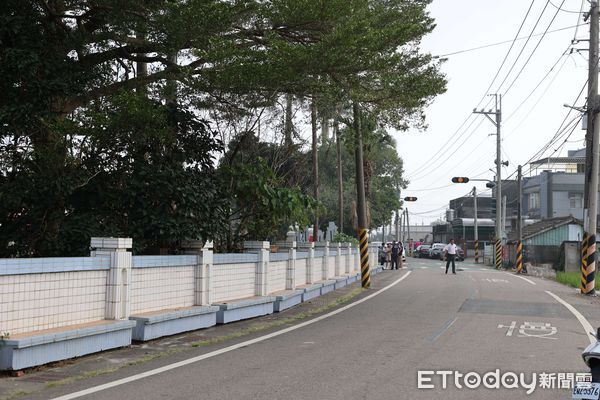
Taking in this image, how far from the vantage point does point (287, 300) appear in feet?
56.3

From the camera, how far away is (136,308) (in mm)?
11211

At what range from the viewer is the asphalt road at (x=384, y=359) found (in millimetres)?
7352

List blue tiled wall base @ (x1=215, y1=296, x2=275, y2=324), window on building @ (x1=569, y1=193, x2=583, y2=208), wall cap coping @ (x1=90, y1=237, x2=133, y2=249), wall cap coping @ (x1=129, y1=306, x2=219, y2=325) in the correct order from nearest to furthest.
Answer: wall cap coping @ (x1=90, y1=237, x2=133, y2=249) → wall cap coping @ (x1=129, y1=306, x2=219, y2=325) → blue tiled wall base @ (x1=215, y1=296, x2=275, y2=324) → window on building @ (x1=569, y1=193, x2=583, y2=208)

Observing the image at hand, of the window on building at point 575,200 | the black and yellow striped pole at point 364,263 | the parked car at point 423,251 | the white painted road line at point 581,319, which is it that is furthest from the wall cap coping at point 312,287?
the window on building at point 575,200

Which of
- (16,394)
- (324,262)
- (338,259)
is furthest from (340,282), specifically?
(16,394)

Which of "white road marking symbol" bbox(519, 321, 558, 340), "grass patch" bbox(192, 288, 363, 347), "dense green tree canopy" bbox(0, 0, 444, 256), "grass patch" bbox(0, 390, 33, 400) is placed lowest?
"grass patch" bbox(192, 288, 363, 347)

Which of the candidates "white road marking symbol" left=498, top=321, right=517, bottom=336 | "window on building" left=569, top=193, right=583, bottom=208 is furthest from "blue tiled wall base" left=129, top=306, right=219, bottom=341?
"window on building" left=569, top=193, right=583, bottom=208

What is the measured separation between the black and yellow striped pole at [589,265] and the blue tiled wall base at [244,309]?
12546 mm

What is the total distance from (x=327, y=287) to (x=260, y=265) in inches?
282

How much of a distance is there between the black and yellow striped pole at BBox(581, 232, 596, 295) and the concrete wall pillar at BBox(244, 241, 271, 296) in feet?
41.5

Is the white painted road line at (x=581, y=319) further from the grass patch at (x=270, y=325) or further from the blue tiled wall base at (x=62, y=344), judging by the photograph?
the blue tiled wall base at (x=62, y=344)

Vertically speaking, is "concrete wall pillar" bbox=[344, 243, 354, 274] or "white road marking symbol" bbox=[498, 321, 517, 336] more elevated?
"concrete wall pillar" bbox=[344, 243, 354, 274]

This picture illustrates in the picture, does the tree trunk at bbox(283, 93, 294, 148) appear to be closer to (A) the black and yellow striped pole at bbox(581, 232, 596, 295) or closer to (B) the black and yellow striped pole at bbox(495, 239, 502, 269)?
(A) the black and yellow striped pole at bbox(581, 232, 596, 295)

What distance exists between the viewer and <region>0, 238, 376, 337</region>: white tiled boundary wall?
8547mm
